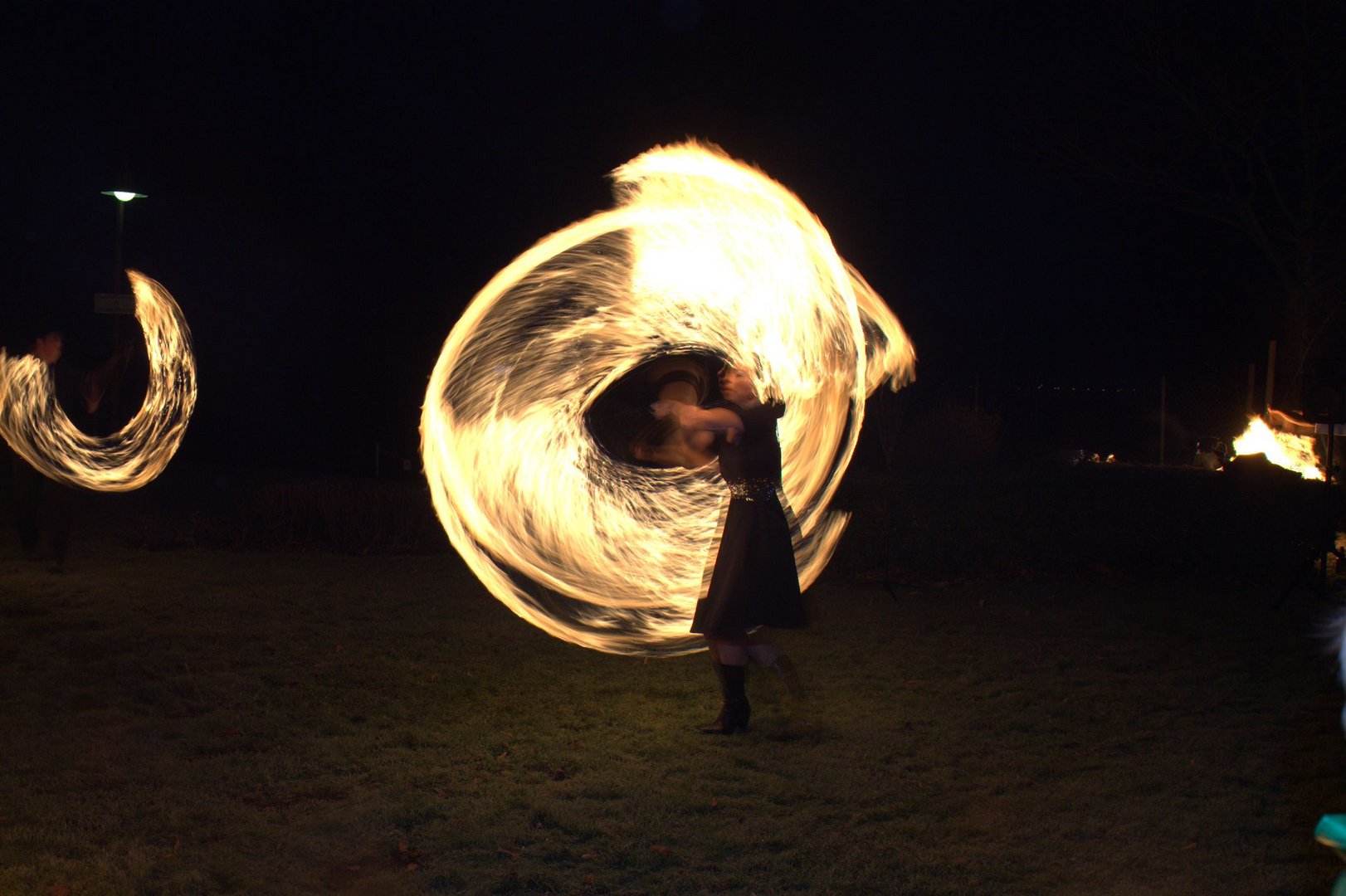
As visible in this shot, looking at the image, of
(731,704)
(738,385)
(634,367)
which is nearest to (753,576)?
(731,704)

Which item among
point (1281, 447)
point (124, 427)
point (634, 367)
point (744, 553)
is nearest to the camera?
point (744, 553)

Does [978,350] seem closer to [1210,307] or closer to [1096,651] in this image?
[1210,307]

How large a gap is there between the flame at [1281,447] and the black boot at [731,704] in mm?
9743

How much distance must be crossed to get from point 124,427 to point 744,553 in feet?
29.4

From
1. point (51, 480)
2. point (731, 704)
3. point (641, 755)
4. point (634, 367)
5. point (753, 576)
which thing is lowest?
point (641, 755)

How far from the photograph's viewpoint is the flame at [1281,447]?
13.5 meters

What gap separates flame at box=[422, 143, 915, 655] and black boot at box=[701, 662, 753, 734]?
1276mm

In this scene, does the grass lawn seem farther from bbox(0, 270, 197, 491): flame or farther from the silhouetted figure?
bbox(0, 270, 197, 491): flame

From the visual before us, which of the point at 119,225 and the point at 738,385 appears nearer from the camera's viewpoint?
the point at 738,385

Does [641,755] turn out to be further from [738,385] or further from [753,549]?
[738,385]

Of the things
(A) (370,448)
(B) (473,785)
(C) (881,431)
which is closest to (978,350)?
(C) (881,431)

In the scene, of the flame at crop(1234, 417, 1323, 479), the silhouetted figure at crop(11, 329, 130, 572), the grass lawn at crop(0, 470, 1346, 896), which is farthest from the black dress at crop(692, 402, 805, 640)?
the flame at crop(1234, 417, 1323, 479)

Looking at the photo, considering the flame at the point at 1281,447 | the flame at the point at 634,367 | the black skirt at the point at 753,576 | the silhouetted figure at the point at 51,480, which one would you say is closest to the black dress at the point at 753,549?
the black skirt at the point at 753,576

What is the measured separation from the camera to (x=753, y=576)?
584 centimetres
